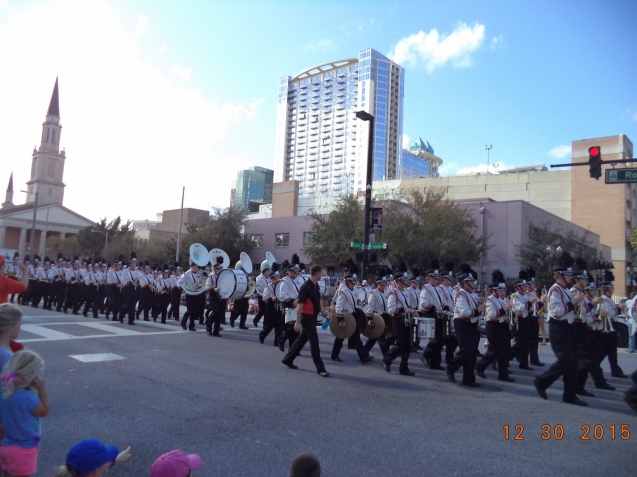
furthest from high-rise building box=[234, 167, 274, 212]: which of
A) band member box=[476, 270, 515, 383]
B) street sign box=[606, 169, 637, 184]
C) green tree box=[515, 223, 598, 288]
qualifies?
band member box=[476, 270, 515, 383]

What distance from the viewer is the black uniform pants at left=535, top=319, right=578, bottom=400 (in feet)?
23.9

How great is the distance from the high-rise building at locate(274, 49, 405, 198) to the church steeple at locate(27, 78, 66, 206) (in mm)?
60554

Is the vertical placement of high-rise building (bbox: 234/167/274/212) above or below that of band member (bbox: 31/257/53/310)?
above

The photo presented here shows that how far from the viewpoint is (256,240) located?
2216 inches

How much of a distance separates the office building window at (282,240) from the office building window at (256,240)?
2.56m

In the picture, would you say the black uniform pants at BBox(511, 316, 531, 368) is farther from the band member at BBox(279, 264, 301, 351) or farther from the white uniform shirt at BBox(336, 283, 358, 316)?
the band member at BBox(279, 264, 301, 351)

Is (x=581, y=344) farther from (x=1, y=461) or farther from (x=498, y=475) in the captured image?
(x=1, y=461)

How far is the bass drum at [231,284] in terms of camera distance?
1421 cm

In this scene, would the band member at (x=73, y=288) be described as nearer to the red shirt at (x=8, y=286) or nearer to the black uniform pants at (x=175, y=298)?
the black uniform pants at (x=175, y=298)

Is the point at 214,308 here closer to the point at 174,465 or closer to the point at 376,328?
the point at 376,328

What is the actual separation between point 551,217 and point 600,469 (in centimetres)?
4567

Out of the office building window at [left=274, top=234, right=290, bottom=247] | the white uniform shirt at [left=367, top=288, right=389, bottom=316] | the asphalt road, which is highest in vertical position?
the office building window at [left=274, top=234, right=290, bottom=247]

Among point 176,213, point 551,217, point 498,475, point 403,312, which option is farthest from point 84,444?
point 176,213
